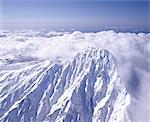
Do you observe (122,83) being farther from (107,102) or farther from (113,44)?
(113,44)

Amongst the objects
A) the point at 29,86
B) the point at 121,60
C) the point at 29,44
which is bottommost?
the point at 29,44

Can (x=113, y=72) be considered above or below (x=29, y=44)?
above

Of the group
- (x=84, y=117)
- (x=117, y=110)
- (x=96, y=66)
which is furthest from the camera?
(x=96, y=66)

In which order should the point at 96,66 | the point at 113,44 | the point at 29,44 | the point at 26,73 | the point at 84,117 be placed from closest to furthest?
the point at 84,117 → the point at 96,66 → the point at 26,73 → the point at 113,44 → the point at 29,44

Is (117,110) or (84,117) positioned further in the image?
(84,117)

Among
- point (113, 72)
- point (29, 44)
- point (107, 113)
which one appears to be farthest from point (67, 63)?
point (29, 44)

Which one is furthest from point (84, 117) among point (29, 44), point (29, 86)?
point (29, 44)
